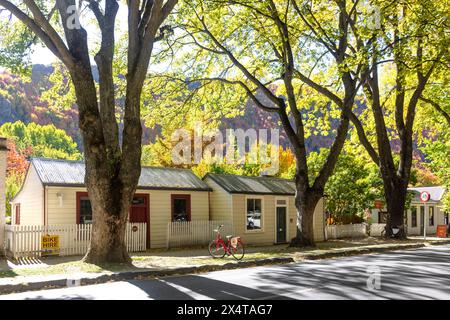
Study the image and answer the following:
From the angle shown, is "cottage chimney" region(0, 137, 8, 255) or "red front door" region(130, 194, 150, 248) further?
"red front door" region(130, 194, 150, 248)

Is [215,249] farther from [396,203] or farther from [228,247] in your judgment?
[396,203]

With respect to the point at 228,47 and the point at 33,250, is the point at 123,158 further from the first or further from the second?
the point at 228,47

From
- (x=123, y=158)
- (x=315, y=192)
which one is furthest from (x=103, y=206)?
(x=315, y=192)

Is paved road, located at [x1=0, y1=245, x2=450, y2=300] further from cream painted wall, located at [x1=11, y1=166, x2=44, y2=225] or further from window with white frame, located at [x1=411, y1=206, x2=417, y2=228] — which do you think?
window with white frame, located at [x1=411, y1=206, x2=417, y2=228]

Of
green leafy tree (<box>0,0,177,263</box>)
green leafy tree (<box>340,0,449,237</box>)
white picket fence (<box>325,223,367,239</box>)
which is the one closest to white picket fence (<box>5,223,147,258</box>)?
green leafy tree (<box>0,0,177,263</box>)

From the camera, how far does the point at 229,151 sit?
186 feet

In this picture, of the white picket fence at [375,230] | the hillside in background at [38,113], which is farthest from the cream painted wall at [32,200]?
the hillside in background at [38,113]

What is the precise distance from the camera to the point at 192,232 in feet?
79.7

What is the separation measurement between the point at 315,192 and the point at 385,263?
708 centimetres

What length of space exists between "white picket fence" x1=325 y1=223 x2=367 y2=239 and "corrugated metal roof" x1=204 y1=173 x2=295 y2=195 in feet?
13.6

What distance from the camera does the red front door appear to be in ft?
74.5

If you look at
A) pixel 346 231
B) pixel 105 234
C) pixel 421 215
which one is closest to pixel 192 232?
pixel 105 234

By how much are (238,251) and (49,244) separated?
270 inches

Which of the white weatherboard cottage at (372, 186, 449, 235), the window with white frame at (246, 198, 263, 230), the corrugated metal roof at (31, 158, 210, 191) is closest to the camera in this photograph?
the corrugated metal roof at (31, 158, 210, 191)
